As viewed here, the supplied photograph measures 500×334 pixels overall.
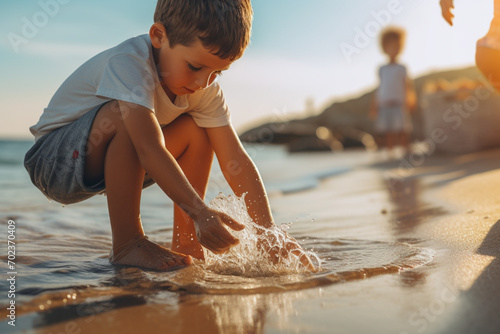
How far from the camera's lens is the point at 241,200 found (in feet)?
7.69

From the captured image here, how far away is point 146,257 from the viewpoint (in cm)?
210

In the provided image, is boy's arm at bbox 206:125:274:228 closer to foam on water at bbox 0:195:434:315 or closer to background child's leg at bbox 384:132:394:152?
foam on water at bbox 0:195:434:315

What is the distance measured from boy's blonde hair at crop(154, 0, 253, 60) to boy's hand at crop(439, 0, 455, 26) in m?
1.20

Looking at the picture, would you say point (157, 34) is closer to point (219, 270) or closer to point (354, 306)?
point (219, 270)

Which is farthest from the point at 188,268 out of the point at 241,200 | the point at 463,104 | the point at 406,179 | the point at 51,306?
the point at 463,104

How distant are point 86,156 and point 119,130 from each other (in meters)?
0.21

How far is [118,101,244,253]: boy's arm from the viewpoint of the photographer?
1867 millimetres

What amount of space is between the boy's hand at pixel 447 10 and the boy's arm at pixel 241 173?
1279 millimetres

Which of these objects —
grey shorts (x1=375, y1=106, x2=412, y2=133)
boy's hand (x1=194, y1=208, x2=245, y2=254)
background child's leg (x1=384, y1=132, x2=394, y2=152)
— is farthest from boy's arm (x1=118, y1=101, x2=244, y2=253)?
background child's leg (x1=384, y1=132, x2=394, y2=152)

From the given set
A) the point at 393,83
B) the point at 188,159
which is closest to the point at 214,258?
the point at 188,159

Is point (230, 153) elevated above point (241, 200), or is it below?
above

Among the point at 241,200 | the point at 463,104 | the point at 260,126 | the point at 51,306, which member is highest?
the point at 260,126

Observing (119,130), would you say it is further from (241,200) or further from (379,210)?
(379,210)

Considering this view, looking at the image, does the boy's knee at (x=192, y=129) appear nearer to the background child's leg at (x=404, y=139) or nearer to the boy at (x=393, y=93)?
the boy at (x=393, y=93)
